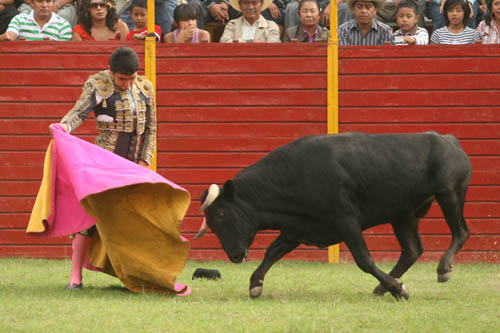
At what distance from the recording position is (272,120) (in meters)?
9.66

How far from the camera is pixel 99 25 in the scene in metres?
9.90

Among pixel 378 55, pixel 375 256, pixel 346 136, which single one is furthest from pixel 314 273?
pixel 378 55

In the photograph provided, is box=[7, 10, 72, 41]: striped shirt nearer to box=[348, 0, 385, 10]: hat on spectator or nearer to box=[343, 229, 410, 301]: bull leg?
box=[348, 0, 385, 10]: hat on spectator

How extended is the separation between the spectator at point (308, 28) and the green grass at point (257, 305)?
2.72 metres

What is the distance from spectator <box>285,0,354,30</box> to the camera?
10148mm

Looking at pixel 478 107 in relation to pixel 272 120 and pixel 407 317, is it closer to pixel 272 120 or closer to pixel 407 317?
pixel 272 120

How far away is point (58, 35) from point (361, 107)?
11.0 feet

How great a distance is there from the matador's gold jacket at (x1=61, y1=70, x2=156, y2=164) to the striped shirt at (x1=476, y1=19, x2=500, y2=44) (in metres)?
4.30

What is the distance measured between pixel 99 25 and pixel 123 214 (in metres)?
3.82

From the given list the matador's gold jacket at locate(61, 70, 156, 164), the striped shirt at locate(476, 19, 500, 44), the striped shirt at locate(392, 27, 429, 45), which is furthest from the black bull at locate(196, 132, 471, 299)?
A: the striped shirt at locate(476, 19, 500, 44)

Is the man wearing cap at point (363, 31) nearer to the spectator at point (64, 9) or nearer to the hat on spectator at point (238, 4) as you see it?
the hat on spectator at point (238, 4)

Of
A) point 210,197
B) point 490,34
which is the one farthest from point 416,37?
point 210,197

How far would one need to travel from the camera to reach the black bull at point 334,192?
664 centimetres

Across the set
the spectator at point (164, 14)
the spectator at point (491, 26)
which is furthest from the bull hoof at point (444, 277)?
the spectator at point (164, 14)
